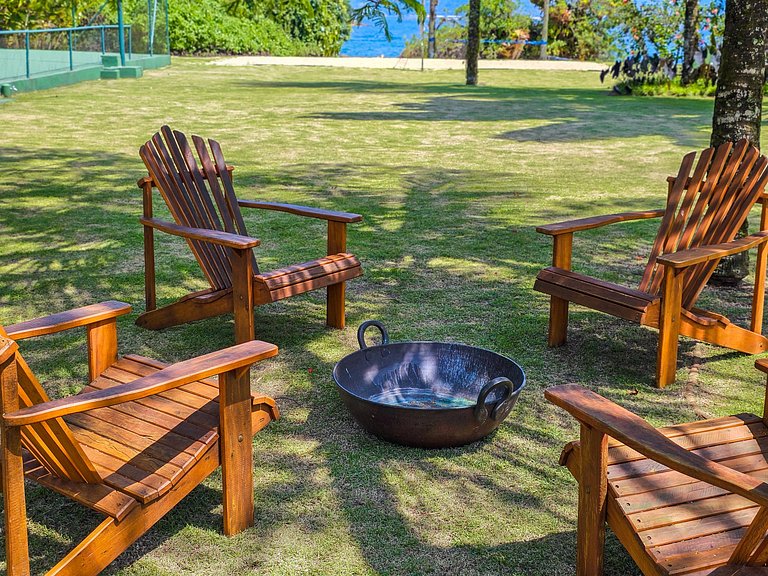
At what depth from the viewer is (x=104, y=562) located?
2.67 meters

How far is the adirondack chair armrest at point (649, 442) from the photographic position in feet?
6.76

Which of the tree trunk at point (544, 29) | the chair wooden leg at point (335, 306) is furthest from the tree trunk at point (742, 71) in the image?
the tree trunk at point (544, 29)

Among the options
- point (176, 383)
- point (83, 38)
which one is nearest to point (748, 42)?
point (176, 383)

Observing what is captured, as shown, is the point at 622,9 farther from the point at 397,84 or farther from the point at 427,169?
the point at 427,169

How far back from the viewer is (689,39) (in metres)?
18.8

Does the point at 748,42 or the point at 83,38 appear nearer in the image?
the point at 748,42

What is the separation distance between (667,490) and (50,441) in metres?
1.77

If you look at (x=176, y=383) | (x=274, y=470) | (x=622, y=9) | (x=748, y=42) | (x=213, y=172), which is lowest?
(x=274, y=470)

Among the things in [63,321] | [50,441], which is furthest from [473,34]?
[50,441]

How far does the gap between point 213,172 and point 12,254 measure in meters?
2.26

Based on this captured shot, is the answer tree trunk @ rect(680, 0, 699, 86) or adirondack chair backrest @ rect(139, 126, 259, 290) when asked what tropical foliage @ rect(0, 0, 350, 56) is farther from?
adirondack chair backrest @ rect(139, 126, 259, 290)

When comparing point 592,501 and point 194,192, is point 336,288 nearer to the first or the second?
point 194,192

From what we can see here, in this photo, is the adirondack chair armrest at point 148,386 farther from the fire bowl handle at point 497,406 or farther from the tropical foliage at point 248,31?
A: the tropical foliage at point 248,31

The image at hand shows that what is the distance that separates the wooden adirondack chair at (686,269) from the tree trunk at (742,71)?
27.3 inches
